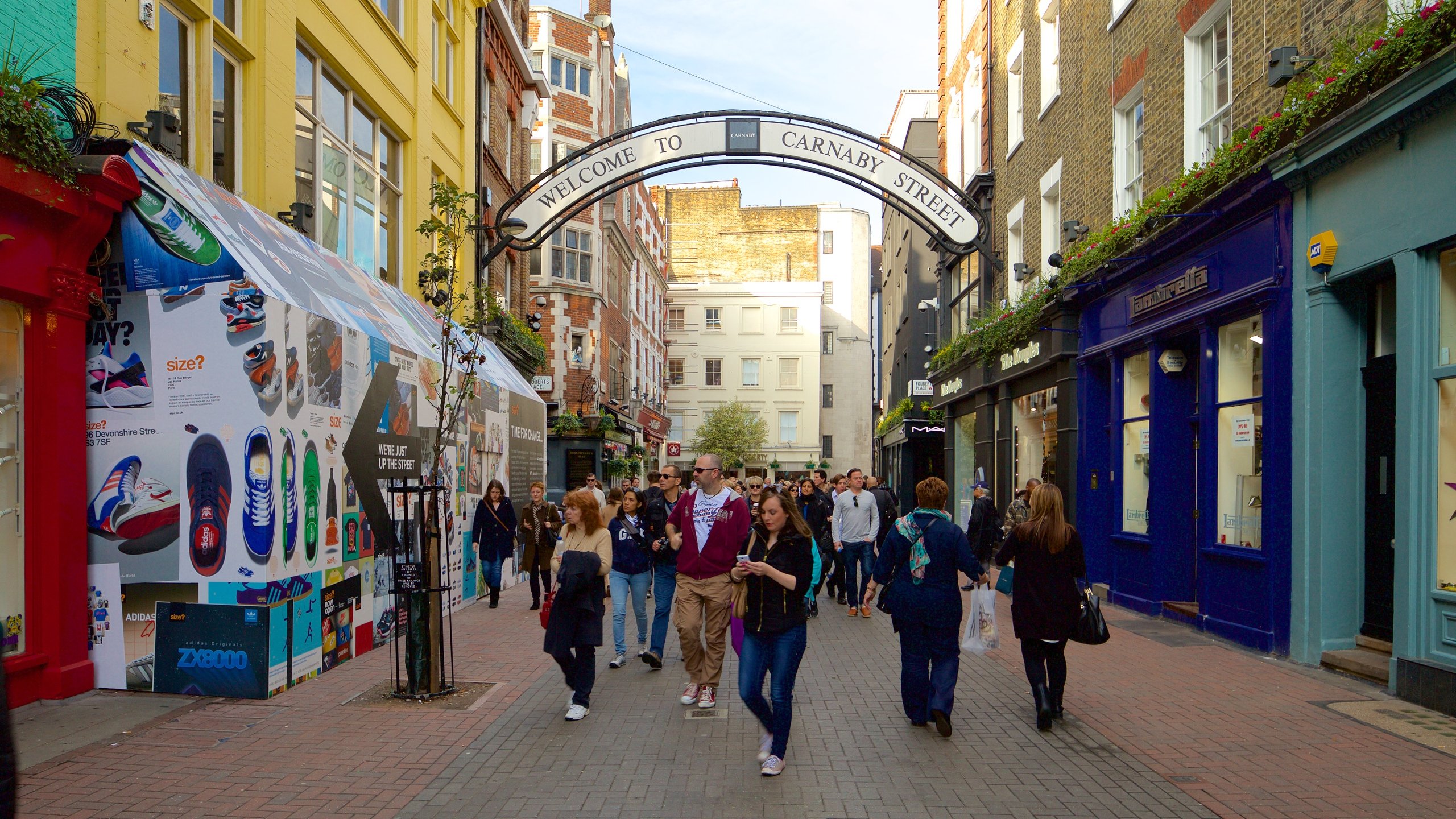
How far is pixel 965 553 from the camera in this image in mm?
7004

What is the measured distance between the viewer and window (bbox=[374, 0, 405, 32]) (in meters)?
Result: 14.2

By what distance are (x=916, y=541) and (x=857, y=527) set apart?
605cm

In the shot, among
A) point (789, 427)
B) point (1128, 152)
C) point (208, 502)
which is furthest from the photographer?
point (789, 427)

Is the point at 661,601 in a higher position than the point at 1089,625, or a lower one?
lower

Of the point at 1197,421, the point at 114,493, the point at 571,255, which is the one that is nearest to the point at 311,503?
the point at 114,493

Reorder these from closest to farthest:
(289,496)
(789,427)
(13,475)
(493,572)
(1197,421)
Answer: (13,475) < (289,496) < (1197,421) < (493,572) < (789,427)

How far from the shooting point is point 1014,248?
19.7 metres

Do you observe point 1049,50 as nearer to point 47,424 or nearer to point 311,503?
point 311,503

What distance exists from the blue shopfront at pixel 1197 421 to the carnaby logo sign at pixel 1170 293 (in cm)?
2

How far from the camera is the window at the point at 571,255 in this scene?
113 feet

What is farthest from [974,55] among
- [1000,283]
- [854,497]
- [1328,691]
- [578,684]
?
[578,684]

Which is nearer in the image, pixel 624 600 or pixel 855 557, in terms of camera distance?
pixel 624 600

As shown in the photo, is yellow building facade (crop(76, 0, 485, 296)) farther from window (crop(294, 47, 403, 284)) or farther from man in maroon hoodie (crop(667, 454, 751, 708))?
man in maroon hoodie (crop(667, 454, 751, 708))

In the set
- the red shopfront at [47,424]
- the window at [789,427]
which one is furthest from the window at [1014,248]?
the window at [789,427]
